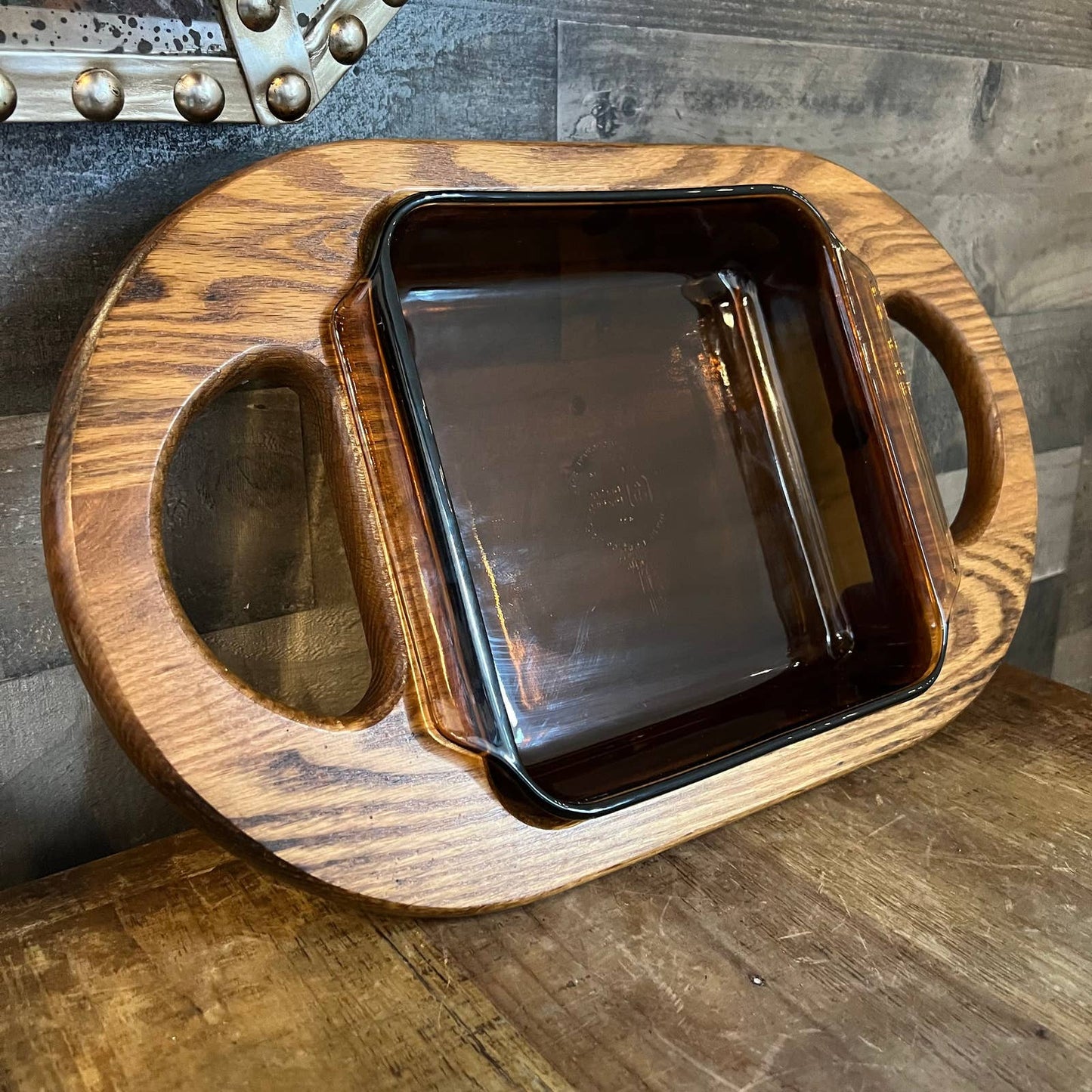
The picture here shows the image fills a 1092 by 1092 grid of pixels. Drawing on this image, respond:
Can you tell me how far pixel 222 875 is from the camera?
517mm

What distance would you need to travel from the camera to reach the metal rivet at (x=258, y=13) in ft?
1.56

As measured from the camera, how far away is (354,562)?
461mm

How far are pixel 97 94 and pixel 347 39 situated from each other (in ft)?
0.43

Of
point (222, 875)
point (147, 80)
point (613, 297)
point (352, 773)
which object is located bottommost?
point (222, 875)

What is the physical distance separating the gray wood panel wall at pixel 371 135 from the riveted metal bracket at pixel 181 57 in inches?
1.6

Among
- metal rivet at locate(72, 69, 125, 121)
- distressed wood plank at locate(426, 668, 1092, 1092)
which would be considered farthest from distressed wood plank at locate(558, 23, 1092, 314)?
distressed wood plank at locate(426, 668, 1092, 1092)

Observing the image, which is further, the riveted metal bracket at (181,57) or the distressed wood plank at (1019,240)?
the distressed wood plank at (1019,240)

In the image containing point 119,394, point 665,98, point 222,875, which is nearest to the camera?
point 119,394

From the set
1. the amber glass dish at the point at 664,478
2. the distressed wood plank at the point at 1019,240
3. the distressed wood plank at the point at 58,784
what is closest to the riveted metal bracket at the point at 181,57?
the amber glass dish at the point at 664,478

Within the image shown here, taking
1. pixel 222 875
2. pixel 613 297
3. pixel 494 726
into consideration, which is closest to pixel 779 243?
pixel 613 297

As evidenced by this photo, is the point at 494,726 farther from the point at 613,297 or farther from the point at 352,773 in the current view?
the point at 613,297

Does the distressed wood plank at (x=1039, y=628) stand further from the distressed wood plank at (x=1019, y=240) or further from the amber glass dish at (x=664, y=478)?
the amber glass dish at (x=664, y=478)

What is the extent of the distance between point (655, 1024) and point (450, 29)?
537mm

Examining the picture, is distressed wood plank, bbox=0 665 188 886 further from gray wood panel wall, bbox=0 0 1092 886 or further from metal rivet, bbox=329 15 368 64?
metal rivet, bbox=329 15 368 64
